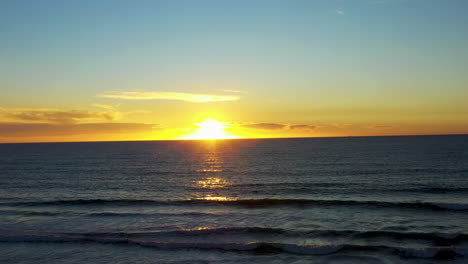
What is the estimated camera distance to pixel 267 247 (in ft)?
61.5

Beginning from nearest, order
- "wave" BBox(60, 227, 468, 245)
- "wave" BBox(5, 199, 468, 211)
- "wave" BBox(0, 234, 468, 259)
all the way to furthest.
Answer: "wave" BBox(0, 234, 468, 259) < "wave" BBox(60, 227, 468, 245) < "wave" BBox(5, 199, 468, 211)

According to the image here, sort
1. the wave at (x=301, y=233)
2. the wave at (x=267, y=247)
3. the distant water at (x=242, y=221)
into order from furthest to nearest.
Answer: the wave at (x=301, y=233)
the distant water at (x=242, y=221)
the wave at (x=267, y=247)

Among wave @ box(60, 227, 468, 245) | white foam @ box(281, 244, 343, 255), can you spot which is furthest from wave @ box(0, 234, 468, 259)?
wave @ box(60, 227, 468, 245)

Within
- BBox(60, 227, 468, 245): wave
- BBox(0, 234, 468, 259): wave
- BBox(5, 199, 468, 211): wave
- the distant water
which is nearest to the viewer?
BBox(0, 234, 468, 259): wave

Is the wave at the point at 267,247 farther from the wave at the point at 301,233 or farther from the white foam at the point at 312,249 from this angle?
the wave at the point at 301,233

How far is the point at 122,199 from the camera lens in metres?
33.7

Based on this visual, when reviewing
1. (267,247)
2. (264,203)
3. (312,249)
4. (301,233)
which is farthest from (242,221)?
(312,249)

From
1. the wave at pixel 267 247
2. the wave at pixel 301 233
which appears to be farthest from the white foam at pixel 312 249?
the wave at pixel 301 233

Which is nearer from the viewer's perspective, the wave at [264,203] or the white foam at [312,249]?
the white foam at [312,249]

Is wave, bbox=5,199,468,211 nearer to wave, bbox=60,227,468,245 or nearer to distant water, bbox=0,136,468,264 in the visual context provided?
distant water, bbox=0,136,468,264

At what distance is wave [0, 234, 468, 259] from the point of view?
17.2m

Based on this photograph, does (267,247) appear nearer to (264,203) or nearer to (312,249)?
(312,249)

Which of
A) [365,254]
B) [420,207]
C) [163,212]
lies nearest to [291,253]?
[365,254]

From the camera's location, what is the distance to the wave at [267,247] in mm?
17219
